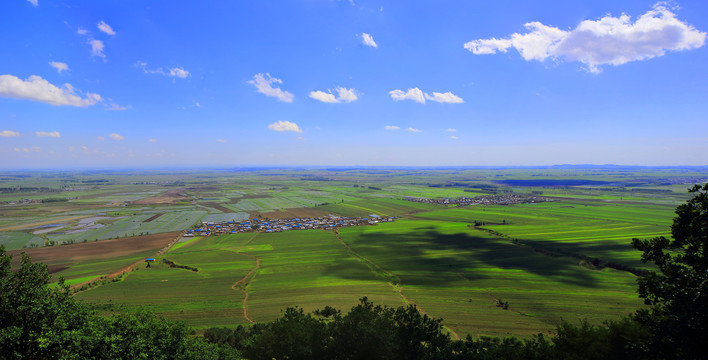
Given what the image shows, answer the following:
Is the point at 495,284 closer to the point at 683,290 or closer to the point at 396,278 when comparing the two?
the point at 396,278

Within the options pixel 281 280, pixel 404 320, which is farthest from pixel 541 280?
pixel 281 280

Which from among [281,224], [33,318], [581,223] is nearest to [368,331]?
[33,318]

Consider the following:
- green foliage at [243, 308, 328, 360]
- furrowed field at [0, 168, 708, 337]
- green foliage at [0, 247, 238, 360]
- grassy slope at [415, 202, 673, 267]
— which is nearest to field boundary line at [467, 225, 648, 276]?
furrowed field at [0, 168, 708, 337]

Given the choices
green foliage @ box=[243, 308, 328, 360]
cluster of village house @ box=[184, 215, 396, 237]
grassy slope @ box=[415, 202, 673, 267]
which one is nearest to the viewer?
green foliage @ box=[243, 308, 328, 360]

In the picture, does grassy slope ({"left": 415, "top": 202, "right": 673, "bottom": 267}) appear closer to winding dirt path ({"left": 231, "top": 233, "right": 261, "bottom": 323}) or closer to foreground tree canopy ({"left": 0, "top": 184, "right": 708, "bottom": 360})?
foreground tree canopy ({"left": 0, "top": 184, "right": 708, "bottom": 360})

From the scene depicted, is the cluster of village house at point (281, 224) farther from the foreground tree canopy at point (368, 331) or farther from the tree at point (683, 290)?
the tree at point (683, 290)

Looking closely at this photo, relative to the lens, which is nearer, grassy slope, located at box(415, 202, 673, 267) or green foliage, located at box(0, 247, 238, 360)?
green foliage, located at box(0, 247, 238, 360)
